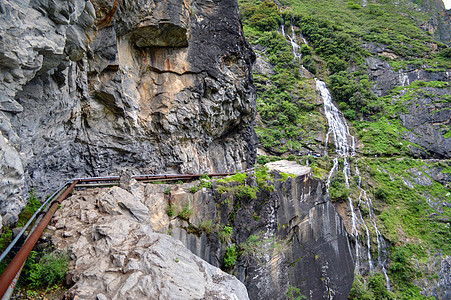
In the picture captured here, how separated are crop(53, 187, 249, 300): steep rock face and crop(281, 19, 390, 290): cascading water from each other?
1914cm

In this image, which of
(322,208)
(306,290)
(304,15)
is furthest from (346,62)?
(306,290)

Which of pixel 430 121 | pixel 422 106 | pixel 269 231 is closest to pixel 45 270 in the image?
pixel 269 231

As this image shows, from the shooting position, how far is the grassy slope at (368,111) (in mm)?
20237

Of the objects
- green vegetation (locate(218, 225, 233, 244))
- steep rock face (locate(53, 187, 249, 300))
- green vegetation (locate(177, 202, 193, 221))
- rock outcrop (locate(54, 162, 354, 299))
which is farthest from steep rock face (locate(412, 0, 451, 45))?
steep rock face (locate(53, 187, 249, 300))

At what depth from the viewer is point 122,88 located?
29.6 feet

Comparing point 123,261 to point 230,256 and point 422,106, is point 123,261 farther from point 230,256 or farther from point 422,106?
point 422,106

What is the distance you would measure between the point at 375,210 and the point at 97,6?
85.7 ft

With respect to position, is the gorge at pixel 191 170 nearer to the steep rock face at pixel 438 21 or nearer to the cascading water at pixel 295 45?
the cascading water at pixel 295 45

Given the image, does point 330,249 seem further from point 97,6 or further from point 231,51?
point 97,6

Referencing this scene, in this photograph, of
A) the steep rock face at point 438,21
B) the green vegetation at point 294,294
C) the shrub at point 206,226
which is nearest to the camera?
the shrub at point 206,226

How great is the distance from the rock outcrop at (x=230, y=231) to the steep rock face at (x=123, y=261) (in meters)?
0.02

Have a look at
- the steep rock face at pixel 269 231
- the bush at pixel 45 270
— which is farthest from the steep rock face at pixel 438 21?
the bush at pixel 45 270

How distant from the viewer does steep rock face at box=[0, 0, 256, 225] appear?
4.41m

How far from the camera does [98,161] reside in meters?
8.73
